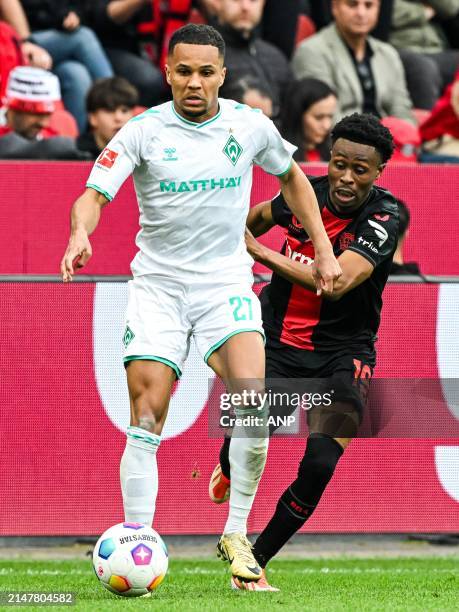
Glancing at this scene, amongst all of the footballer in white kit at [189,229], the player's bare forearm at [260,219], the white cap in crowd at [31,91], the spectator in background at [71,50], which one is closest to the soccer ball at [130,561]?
the footballer in white kit at [189,229]

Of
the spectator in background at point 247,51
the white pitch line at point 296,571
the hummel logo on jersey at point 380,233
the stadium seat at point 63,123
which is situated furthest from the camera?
the spectator in background at point 247,51

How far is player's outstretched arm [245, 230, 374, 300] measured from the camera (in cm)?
657

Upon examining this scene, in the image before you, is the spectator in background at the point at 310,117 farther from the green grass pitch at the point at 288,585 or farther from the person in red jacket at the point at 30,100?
the green grass pitch at the point at 288,585

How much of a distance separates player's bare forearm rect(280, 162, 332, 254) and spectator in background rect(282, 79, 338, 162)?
156 inches

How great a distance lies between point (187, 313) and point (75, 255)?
0.98 metres

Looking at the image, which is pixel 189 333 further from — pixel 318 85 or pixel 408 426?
pixel 318 85

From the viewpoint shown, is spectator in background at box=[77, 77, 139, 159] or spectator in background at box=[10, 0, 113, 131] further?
spectator in background at box=[10, 0, 113, 131]

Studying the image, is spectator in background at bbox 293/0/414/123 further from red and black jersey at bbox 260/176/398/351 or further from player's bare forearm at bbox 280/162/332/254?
player's bare forearm at bbox 280/162/332/254

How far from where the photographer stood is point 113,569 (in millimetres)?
5754

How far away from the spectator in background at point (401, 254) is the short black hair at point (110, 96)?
2269mm

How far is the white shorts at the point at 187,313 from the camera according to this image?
6293 millimetres

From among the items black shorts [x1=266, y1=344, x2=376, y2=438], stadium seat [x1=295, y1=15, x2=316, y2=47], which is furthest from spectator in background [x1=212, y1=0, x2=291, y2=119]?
black shorts [x1=266, y1=344, x2=376, y2=438]

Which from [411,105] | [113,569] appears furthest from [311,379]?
[411,105]

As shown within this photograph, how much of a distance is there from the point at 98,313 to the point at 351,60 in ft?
14.5
